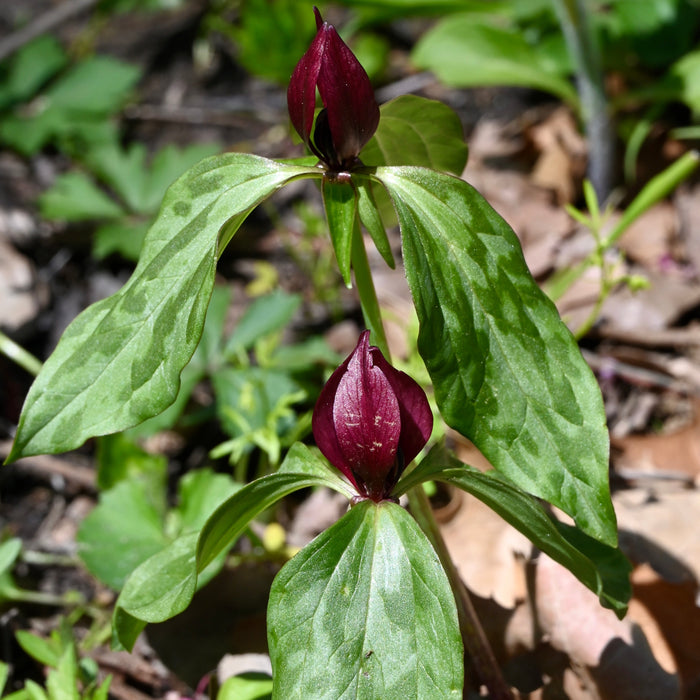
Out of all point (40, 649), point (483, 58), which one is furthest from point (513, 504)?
point (483, 58)

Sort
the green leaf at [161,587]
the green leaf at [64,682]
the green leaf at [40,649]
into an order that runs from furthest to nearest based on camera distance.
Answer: the green leaf at [40,649] → the green leaf at [64,682] → the green leaf at [161,587]

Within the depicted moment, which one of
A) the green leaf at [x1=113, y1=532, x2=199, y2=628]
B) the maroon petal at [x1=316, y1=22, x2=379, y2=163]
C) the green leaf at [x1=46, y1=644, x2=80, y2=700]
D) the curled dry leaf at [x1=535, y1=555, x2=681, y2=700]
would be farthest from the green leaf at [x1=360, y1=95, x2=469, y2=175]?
the green leaf at [x1=46, y1=644, x2=80, y2=700]

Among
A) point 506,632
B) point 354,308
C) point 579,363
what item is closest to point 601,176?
point 354,308

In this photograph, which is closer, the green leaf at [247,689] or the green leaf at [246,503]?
the green leaf at [246,503]

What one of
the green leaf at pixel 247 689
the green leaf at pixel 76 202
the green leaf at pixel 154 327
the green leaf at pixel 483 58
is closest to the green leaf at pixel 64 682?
the green leaf at pixel 247 689

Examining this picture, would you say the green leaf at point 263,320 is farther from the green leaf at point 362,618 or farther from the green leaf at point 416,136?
the green leaf at point 362,618

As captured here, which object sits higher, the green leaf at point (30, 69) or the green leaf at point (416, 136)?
the green leaf at point (416, 136)

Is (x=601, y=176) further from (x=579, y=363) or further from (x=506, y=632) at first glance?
(x=579, y=363)

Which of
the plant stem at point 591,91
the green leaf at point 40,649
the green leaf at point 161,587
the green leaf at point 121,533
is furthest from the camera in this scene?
the plant stem at point 591,91

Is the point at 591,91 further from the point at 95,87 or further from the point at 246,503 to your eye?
A: the point at 246,503
